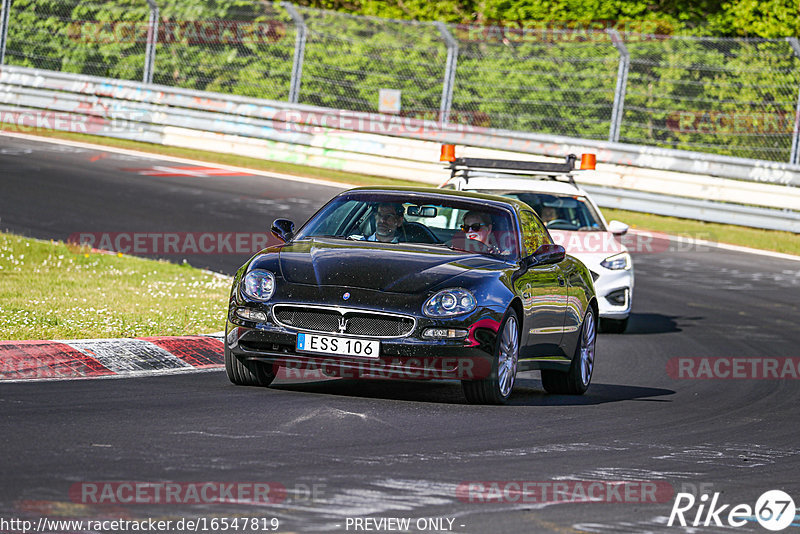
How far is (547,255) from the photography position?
995cm

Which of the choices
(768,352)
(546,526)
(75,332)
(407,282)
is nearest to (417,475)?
(546,526)

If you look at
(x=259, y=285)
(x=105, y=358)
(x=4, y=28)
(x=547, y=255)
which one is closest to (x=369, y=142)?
(x=4, y=28)

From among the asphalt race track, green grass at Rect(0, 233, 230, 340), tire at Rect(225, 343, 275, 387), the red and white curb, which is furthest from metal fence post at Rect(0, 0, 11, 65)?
tire at Rect(225, 343, 275, 387)

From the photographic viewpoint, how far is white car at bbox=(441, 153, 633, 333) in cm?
1459

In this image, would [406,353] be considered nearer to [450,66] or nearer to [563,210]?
[563,210]

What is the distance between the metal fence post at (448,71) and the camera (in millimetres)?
25234

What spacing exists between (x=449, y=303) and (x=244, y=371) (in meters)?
1.44

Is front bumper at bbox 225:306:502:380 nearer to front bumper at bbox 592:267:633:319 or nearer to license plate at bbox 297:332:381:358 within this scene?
license plate at bbox 297:332:381:358

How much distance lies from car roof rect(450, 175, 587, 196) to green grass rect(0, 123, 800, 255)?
288 inches

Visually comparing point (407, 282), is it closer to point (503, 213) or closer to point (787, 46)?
point (503, 213)

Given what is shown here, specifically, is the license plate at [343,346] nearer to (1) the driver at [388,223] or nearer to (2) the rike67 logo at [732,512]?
(1) the driver at [388,223]

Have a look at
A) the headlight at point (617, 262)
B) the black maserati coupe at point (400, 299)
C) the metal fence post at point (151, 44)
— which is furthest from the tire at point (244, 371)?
the metal fence post at point (151, 44)

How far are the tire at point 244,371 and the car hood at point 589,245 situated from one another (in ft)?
19.5

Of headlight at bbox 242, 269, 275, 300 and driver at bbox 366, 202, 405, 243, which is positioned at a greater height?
driver at bbox 366, 202, 405, 243
